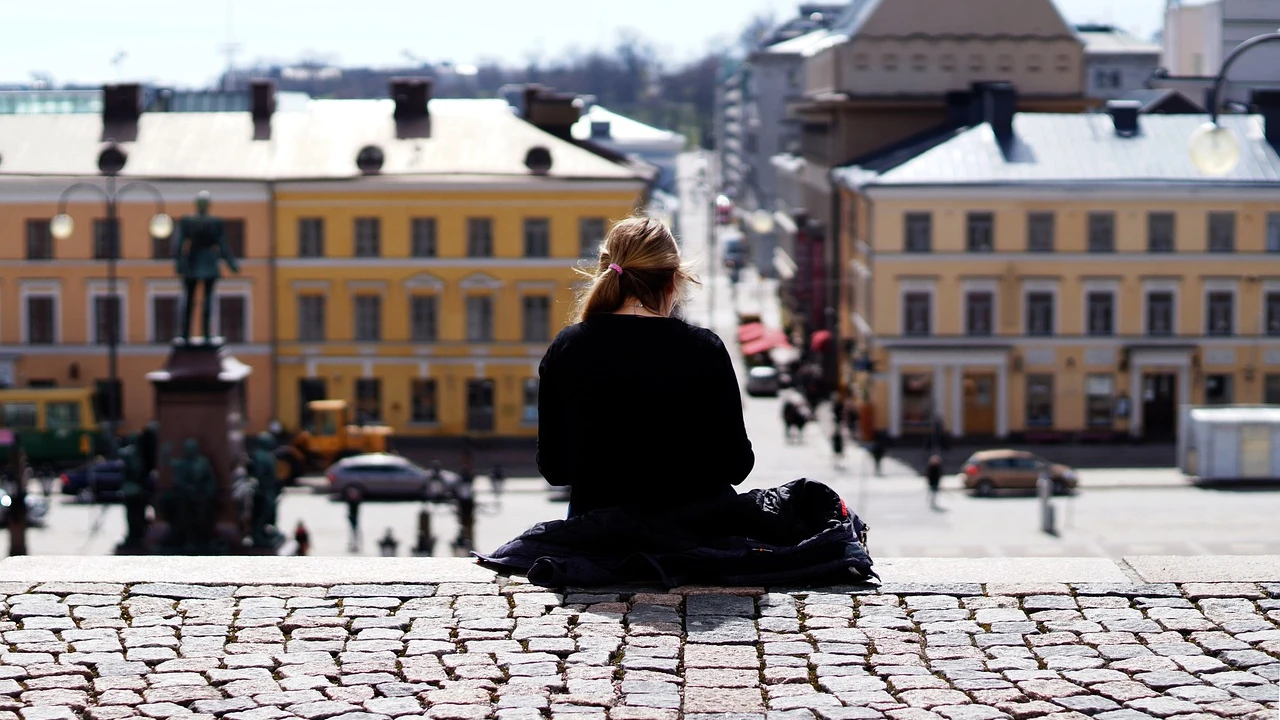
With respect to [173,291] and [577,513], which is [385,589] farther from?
[173,291]

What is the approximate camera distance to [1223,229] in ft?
169

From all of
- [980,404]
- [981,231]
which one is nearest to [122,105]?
[981,231]

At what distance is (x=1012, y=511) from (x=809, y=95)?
30278mm

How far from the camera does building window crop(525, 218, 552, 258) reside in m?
53.3

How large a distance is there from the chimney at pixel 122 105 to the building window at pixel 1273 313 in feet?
93.1

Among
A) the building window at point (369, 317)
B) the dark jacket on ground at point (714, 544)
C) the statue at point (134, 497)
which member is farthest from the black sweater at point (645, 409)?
the building window at point (369, 317)

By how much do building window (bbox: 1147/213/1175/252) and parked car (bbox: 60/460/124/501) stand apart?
80.1ft

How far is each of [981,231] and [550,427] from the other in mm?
42901

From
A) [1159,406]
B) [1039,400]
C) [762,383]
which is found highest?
[1039,400]

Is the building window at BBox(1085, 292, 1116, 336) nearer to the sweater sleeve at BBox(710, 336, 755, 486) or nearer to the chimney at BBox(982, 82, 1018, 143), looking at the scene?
the chimney at BBox(982, 82, 1018, 143)

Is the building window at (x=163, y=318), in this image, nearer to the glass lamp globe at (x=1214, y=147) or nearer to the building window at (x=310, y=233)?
the building window at (x=310, y=233)

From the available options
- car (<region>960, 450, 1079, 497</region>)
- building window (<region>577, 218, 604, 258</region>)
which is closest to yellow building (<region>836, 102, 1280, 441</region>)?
building window (<region>577, 218, 604, 258</region>)

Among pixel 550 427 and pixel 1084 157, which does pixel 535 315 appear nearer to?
→ pixel 1084 157

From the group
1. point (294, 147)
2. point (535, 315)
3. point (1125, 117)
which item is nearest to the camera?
point (1125, 117)
